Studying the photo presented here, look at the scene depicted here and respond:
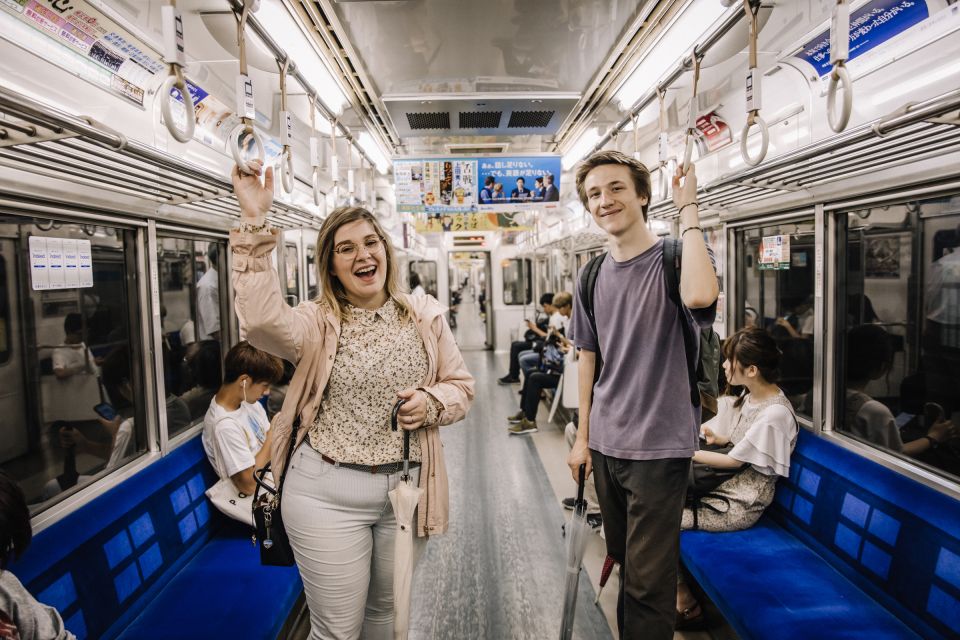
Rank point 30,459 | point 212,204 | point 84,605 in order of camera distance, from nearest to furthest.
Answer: point 84,605
point 30,459
point 212,204

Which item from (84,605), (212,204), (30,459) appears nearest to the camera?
(84,605)

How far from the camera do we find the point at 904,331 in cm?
257

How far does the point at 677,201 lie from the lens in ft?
6.06

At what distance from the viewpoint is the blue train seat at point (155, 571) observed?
187cm

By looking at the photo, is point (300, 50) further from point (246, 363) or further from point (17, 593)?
point (17, 593)

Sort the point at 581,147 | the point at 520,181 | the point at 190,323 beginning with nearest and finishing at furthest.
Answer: the point at 190,323 → the point at 581,147 → the point at 520,181

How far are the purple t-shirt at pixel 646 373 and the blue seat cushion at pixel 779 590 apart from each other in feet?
2.66

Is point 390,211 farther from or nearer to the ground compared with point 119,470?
farther from the ground

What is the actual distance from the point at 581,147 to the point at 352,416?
4.37m

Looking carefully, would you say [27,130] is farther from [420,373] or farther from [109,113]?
[420,373]

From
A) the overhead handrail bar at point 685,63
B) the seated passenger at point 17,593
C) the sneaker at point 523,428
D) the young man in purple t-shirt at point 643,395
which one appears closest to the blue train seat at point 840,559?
the young man in purple t-shirt at point 643,395

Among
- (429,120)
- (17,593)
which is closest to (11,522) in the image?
(17,593)

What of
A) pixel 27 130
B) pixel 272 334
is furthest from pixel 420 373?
pixel 27 130

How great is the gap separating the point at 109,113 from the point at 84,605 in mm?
2000
